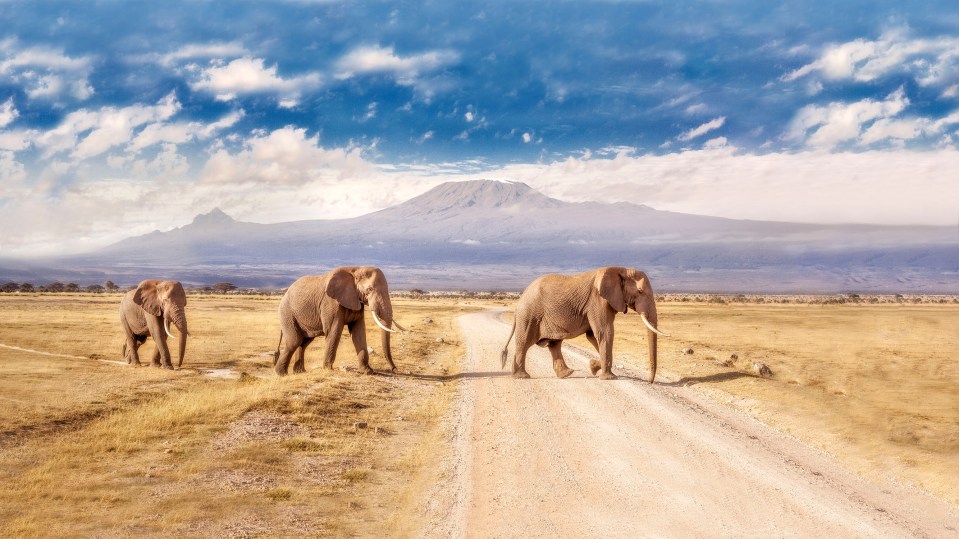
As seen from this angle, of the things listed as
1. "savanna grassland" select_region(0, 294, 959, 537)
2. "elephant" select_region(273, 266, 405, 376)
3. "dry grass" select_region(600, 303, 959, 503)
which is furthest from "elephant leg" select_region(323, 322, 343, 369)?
"dry grass" select_region(600, 303, 959, 503)

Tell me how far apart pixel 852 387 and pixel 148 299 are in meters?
25.2

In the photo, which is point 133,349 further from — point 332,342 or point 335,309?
point 335,309

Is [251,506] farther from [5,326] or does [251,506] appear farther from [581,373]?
[5,326]

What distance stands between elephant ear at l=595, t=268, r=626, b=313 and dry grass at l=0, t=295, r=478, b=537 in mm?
5916

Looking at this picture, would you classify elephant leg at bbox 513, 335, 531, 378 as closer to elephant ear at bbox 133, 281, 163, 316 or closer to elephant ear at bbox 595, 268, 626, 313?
elephant ear at bbox 595, 268, 626, 313

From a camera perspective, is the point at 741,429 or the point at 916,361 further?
the point at 916,361

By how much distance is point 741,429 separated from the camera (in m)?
16.3

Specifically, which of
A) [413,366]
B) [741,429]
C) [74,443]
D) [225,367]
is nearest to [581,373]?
[413,366]

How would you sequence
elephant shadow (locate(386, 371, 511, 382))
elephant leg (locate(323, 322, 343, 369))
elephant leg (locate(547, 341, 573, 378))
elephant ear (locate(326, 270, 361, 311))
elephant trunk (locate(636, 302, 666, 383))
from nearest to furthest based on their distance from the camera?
elephant trunk (locate(636, 302, 666, 383)) → elephant leg (locate(547, 341, 573, 378)) → elephant ear (locate(326, 270, 361, 311)) → elephant leg (locate(323, 322, 343, 369)) → elephant shadow (locate(386, 371, 511, 382))

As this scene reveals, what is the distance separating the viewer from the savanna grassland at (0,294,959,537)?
1053 centimetres

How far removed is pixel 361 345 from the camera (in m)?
24.0

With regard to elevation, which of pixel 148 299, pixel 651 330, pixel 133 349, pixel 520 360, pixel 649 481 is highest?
pixel 148 299

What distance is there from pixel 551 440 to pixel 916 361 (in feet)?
82.7

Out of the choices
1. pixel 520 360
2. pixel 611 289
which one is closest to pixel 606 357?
pixel 611 289
